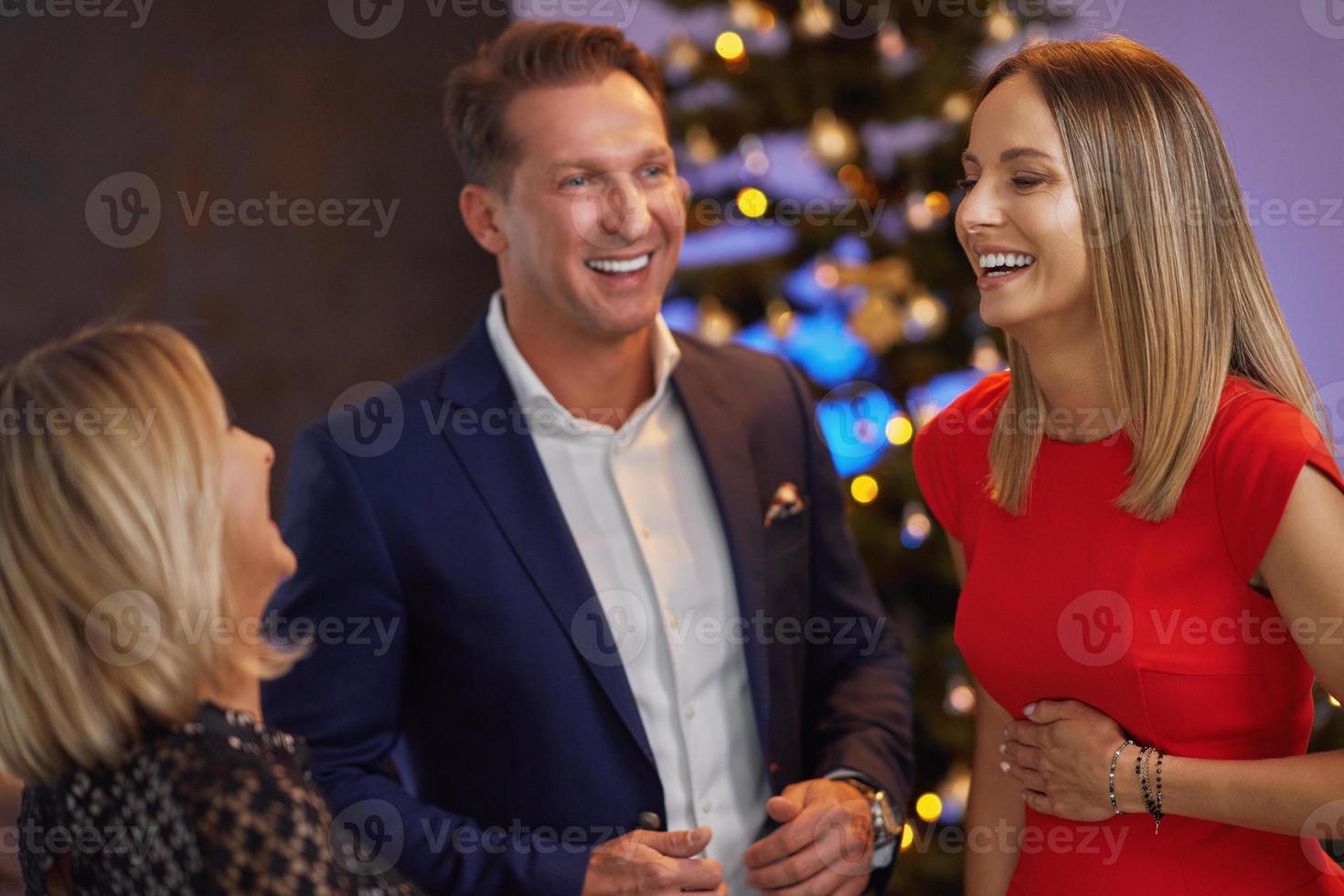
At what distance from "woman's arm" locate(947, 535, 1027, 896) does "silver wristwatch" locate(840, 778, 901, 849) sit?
0.21 metres

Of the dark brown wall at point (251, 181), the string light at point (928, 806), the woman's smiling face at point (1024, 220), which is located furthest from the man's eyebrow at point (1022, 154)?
the dark brown wall at point (251, 181)

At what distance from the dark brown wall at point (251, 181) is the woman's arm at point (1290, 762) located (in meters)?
2.88

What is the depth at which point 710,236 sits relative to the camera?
14.2 feet

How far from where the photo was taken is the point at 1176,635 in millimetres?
1486

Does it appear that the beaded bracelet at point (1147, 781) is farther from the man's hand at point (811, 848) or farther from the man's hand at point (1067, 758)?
the man's hand at point (811, 848)

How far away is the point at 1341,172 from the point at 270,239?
3122mm

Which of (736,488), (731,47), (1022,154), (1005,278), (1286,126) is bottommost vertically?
(736,488)

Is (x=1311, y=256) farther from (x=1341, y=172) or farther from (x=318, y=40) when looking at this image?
(x=318, y=40)

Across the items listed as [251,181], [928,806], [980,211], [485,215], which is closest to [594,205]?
[485,215]

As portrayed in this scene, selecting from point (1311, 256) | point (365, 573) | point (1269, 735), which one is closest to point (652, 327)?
point (365, 573)

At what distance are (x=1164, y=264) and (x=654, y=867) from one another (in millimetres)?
1045

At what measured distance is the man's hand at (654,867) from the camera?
1.80 metres

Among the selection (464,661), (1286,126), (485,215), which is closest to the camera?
(464,661)

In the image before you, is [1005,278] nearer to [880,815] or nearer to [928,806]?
[880,815]
